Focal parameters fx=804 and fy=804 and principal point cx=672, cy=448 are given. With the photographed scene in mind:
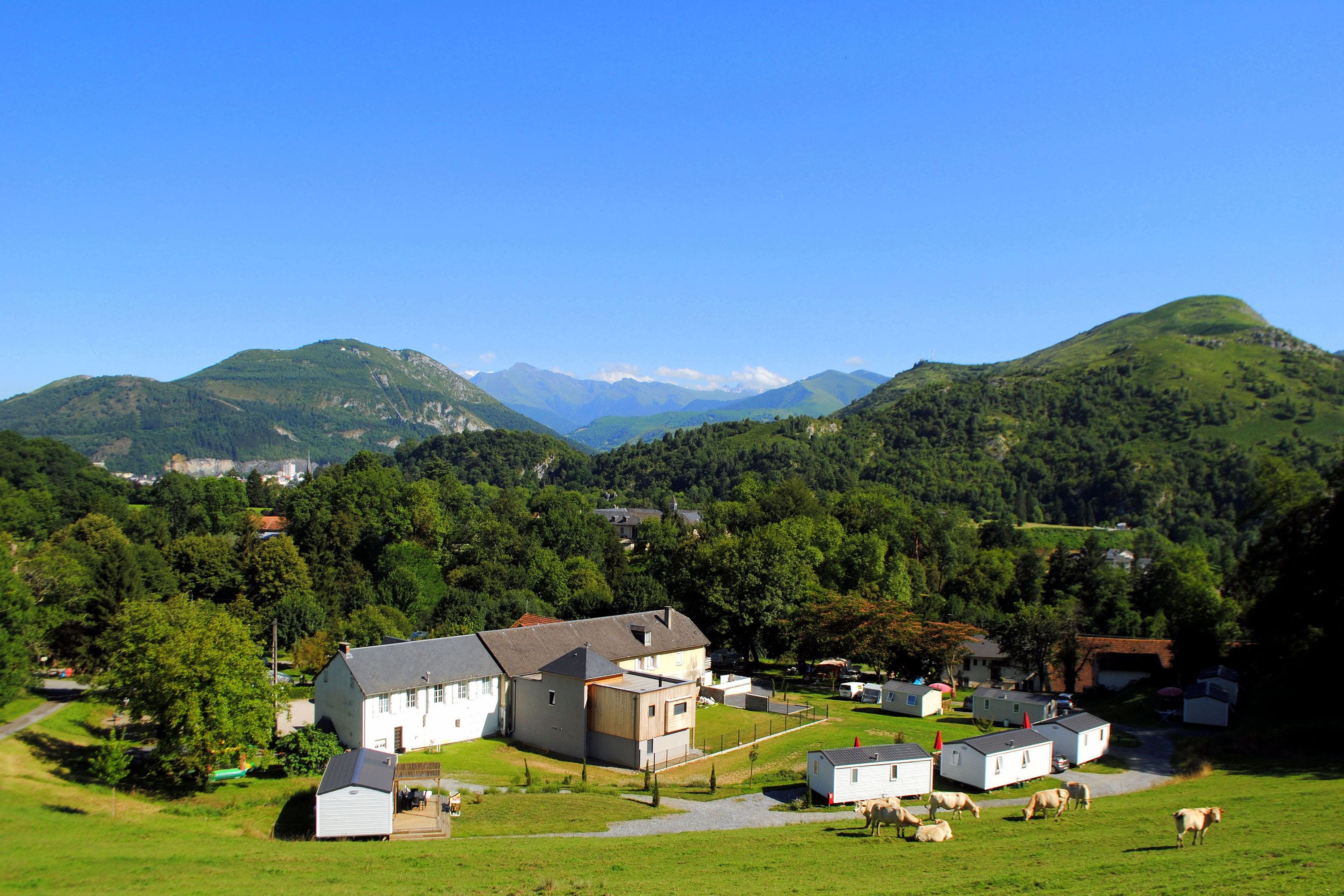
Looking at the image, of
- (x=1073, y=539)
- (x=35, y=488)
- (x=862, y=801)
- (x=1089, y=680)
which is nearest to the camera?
(x=862, y=801)

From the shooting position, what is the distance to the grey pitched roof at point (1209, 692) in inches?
1666

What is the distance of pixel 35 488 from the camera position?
88625mm

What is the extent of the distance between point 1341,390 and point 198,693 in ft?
675

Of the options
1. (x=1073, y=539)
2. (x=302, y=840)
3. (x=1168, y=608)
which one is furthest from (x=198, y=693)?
(x=1073, y=539)

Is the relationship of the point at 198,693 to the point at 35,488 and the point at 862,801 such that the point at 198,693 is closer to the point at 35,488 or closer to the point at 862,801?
the point at 862,801

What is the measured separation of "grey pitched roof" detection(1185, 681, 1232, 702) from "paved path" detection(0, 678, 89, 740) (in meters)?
54.8

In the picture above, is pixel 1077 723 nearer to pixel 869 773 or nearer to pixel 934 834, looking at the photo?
pixel 869 773

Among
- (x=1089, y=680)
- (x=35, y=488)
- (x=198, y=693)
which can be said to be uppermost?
(x=35, y=488)

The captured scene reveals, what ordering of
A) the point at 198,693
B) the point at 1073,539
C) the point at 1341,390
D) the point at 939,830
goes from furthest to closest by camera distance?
the point at 1341,390 → the point at 1073,539 → the point at 198,693 → the point at 939,830

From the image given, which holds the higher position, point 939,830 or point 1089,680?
point 939,830

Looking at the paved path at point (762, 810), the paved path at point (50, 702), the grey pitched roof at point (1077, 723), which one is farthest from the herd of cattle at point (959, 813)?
the paved path at point (50, 702)

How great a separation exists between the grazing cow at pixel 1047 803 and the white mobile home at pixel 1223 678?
25.1m

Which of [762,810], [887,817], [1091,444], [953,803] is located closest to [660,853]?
[887,817]

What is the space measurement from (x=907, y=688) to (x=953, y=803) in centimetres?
2060
